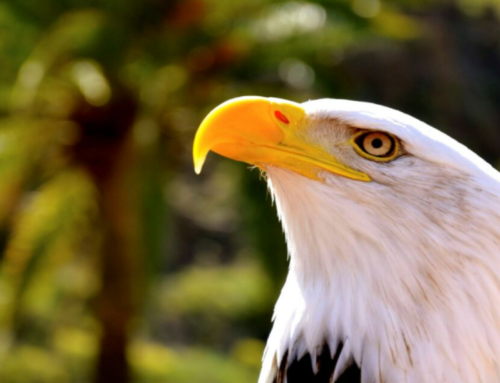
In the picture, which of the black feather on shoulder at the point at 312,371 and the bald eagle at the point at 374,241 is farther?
the black feather on shoulder at the point at 312,371

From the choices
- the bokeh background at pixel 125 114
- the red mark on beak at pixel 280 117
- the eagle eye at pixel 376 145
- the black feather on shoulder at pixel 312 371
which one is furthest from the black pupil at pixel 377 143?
the bokeh background at pixel 125 114

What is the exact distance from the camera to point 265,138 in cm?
278

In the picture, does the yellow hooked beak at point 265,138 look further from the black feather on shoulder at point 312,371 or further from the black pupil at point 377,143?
the black feather on shoulder at point 312,371

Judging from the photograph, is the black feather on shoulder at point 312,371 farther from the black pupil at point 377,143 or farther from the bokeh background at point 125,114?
the bokeh background at point 125,114

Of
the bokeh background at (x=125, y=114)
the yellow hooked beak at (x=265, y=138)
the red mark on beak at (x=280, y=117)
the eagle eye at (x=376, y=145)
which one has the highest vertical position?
the bokeh background at (x=125, y=114)

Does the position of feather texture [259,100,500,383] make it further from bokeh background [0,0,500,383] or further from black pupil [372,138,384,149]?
bokeh background [0,0,500,383]

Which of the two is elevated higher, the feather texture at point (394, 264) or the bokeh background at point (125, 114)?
the bokeh background at point (125, 114)

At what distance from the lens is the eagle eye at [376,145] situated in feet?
8.65

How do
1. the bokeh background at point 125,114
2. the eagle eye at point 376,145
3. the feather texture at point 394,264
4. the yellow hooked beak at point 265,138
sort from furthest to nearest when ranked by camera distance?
1. the bokeh background at point 125,114
2. the yellow hooked beak at point 265,138
3. the eagle eye at point 376,145
4. the feather texture at point 394,264

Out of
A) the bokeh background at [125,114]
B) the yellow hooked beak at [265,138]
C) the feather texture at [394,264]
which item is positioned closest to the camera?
the feather texture at [394,264]

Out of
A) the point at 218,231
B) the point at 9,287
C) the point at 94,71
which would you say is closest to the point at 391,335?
the point at 94,71

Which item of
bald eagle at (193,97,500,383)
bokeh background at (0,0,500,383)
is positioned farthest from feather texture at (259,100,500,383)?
bokeh background at (0,0,500,383)

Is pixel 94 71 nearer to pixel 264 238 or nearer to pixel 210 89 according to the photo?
pixel 210 89

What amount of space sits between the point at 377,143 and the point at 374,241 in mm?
304
